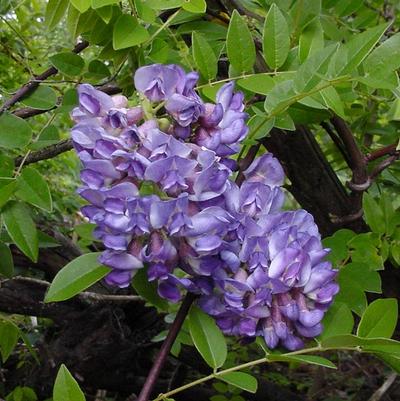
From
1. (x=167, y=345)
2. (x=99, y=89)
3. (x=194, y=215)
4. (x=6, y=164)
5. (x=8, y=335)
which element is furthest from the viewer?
(x=8, y=335)

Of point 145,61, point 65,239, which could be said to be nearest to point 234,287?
point 145,61

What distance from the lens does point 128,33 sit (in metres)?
0.75

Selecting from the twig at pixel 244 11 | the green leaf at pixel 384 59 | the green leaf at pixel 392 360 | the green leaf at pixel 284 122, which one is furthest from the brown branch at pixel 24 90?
the green leaf at pixel 392 360

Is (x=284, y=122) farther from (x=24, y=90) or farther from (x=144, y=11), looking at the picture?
(x=24, y=90)

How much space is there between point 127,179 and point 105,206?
0.03 metres

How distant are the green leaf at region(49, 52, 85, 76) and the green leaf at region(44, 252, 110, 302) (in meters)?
0.32

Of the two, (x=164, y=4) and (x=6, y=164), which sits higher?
(x=164, y=4)

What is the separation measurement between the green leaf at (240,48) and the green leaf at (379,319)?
31 centimetres

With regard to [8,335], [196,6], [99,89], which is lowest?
[8,335]

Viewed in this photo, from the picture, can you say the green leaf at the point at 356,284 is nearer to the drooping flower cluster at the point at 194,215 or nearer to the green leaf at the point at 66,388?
the drooping flower cluster at the point at 194,215

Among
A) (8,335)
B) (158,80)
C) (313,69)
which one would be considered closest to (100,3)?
(158,80)

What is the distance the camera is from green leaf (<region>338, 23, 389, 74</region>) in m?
A: 0.64

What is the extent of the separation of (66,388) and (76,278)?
0.11 meters

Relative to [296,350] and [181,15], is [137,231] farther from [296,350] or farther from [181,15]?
[181,15]
